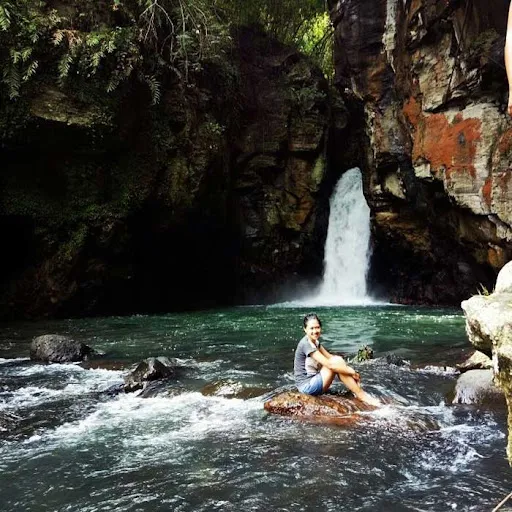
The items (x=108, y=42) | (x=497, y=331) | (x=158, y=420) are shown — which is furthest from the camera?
(x=108, y=42)

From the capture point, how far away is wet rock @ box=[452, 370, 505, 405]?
650 centimetres

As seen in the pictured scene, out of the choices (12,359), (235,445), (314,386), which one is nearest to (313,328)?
(314,386)

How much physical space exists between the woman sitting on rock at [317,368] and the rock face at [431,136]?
9565 millimetres

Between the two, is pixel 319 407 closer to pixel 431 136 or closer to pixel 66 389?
pixel 66 389

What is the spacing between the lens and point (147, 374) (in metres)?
8.01

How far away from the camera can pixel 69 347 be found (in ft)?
32.8

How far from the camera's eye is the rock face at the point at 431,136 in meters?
14.3

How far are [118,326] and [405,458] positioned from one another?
35.8ft

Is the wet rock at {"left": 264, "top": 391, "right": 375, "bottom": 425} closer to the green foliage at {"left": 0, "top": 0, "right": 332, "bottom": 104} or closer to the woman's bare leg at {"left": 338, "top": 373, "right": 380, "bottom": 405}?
the woman's bare leg at {"left": 338, "top": 373, "right": 380, "bottom": 405}

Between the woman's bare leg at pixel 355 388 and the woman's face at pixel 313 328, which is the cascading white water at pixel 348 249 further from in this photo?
the woman's face at pixel 313 328

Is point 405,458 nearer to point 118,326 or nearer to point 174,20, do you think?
point 118,326

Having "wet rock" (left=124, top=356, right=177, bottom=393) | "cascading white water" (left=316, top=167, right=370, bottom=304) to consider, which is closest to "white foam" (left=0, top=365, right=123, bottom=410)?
"wet rock" (left=124, top=356, right=177, bottom=393)

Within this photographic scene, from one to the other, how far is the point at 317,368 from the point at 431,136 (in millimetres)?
11668

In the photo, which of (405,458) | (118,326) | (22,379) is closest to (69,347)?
(22,379)
